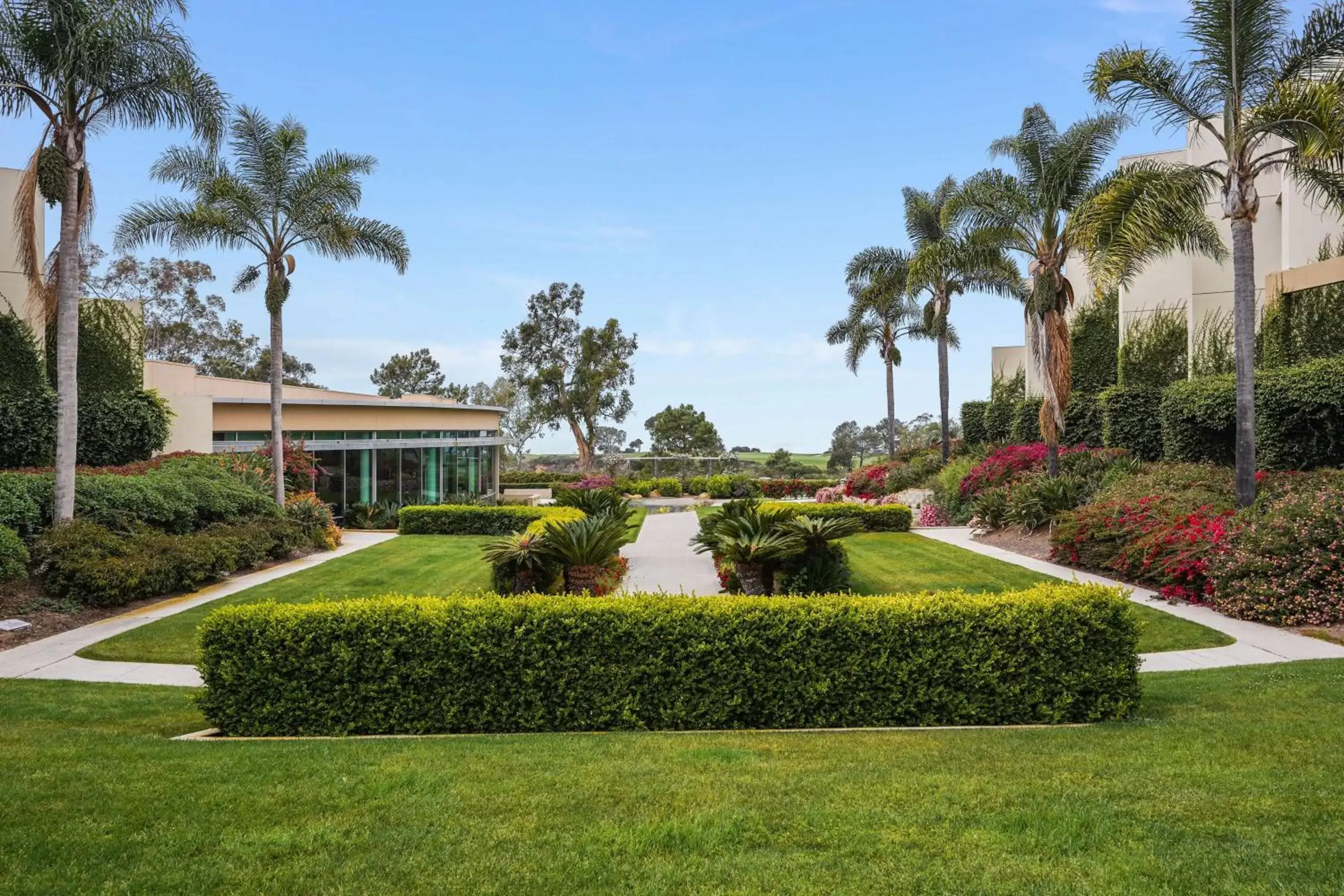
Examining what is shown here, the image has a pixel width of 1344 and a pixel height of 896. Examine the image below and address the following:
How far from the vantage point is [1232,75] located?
40.7 ft

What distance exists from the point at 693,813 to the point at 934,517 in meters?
20.4

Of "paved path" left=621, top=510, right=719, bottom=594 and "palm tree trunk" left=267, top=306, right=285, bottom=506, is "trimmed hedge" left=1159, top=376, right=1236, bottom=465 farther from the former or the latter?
"palm tree trunk" left=267, top=306, right=285, bottom=506

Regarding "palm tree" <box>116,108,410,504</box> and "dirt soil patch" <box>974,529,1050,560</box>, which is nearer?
"dirt soil patch" <box>974,529,1050,560</box>

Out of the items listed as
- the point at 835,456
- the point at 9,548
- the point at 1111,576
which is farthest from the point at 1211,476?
the point at 835,456

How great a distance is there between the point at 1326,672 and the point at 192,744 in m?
8.93

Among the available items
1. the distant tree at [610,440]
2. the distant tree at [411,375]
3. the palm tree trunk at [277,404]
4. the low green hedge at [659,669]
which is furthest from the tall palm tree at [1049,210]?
the distant tree at [411,375]

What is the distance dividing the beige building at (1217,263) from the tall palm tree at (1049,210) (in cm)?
165

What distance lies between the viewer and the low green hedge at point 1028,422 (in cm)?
2711

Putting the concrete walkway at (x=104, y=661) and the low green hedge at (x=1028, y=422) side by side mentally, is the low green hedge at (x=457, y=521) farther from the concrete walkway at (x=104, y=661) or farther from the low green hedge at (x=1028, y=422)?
the low green hedge at (x=1028, y=422)

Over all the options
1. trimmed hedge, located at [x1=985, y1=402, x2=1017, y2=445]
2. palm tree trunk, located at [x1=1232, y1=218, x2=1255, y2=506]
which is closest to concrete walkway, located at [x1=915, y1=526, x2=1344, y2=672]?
palm tree trunk, located at [x1=1232, y1=218, x2=1255, y2=506]

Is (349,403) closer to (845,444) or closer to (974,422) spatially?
(974,422)

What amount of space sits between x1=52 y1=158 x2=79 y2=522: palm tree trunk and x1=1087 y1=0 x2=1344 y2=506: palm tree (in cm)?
1603

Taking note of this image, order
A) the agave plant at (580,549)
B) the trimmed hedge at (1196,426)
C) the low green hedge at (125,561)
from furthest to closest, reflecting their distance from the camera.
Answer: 1. the trimmed hedge at (1196,426)
2. the low green hedge at (125,561)
3. the agave plant at (580,549)

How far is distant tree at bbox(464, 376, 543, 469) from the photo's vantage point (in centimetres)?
5506
